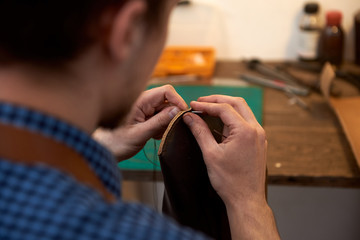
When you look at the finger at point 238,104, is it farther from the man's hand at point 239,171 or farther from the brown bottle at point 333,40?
the brown bottle at point 333,40

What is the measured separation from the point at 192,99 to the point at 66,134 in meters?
0.61

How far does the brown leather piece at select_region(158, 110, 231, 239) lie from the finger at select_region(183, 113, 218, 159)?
0.01m

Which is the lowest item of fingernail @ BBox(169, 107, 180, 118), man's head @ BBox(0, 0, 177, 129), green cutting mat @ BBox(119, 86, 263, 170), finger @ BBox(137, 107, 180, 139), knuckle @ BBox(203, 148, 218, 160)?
green cutting mat @ BBox(119, 86, 263, 170)

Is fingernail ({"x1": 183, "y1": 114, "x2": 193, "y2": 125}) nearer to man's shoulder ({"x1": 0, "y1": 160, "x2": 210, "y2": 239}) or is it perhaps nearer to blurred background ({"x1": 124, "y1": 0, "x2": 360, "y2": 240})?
man's shoulder ({"x1": 0, "y1": 160, "x2": 210, "y2": 239})

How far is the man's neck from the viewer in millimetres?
413

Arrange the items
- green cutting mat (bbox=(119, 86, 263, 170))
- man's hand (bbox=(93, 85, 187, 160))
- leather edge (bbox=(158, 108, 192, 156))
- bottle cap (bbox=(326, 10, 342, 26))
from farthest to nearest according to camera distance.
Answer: bottle cap (bbox=(326, 10, 342, 26)) → green cutting mat (bbox=(119, 86, 263, 170)) → man's hand (bbox=(93, 85, 187, 160)) → leather edge (bbox=(158, 108, 192, 156))

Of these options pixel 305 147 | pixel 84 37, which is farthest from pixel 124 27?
pixel 305 147

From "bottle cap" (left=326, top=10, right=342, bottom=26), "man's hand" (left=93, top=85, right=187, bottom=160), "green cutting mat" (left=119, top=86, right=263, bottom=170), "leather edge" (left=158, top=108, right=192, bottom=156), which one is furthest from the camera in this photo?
"bottle cap" (left=326, top=10, right=342, bottom=26)

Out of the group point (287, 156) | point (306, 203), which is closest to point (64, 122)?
point (287, 156)

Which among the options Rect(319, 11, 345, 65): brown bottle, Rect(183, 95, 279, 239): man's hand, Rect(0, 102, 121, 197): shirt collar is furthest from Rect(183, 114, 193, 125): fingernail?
Rect(319, 11, 345, 65): brown bottle

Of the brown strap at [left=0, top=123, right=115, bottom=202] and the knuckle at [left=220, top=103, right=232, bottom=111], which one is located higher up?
the brown strap at [left=0, top=123, right=115, bottom=202]

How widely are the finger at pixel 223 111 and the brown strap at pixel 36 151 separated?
0.33 metres

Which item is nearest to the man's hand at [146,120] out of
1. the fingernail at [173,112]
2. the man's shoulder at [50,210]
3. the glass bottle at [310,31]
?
the fingernail at [173,112]

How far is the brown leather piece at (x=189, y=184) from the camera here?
0.70 metres
